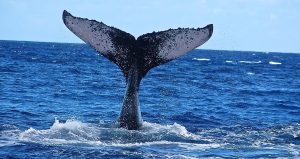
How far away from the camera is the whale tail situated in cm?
1019

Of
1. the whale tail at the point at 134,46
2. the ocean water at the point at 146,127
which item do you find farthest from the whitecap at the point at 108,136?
the whale tail at the point at 134,46

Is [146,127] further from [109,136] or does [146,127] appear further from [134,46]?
[134,46]

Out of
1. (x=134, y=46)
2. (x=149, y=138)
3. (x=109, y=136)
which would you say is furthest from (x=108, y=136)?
(x=134, y=46)

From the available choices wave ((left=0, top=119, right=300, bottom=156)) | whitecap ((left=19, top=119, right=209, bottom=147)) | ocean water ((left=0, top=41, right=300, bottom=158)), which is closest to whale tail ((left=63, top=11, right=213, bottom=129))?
whitecap ((left=19, top=119, right=209, bottom=147))

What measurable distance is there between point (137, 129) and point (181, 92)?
16.7 metres

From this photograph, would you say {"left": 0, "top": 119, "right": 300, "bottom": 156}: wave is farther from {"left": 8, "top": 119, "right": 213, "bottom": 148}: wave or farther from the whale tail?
the whale tail

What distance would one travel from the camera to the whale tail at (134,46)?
10.2 m

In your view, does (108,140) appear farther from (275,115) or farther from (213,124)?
(275,115)

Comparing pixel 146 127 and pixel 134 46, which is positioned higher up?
pixel 134 46

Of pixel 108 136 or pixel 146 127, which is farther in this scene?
pixel 146 127

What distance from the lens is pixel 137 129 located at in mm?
10930

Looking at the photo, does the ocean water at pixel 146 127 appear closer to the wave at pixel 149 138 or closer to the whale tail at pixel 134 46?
the wave at pixel 149 138

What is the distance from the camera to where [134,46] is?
35.5 feet

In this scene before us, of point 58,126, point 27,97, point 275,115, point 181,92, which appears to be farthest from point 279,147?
point 181,92
